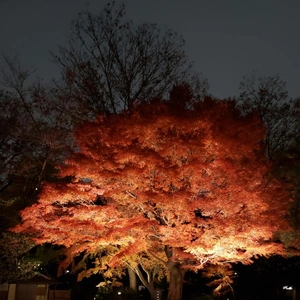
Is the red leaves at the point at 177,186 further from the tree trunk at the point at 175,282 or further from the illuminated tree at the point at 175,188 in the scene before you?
the tree trunk at the point at 175,282

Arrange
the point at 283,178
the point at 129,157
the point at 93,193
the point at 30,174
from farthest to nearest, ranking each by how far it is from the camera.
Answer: the point at 30,174 < the point at 283,178 < the point at 93,193 < the point at 129,157

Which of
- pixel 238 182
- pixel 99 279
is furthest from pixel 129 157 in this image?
pixel 99 279

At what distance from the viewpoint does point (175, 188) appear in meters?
13.8

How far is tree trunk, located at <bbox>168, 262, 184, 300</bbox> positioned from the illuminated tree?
2.00 ft

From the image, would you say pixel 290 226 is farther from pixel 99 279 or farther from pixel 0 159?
pixel 99 279

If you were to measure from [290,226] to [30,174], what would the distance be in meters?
12.5

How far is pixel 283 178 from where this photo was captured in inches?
601

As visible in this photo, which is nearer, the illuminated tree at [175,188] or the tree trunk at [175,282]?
the illuminated tree at [175,188]

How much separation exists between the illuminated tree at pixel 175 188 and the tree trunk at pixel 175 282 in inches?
24.0

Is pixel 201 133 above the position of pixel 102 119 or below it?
below

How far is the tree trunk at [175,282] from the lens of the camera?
14.6 metres

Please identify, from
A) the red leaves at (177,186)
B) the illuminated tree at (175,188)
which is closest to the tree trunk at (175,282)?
the illuminated tree at (175,188)

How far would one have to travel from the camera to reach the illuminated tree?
12906mm

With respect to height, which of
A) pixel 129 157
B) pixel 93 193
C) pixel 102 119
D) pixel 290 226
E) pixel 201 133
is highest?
pixel 102 119
